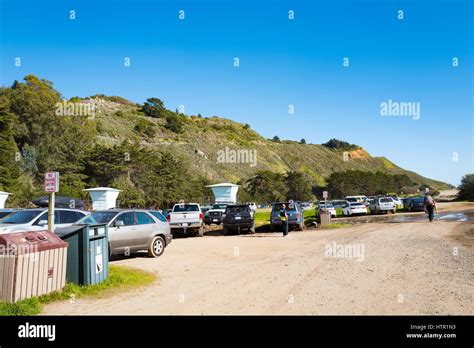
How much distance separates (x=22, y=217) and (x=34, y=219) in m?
Answer: 0.52

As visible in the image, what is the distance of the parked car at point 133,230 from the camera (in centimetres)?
1238

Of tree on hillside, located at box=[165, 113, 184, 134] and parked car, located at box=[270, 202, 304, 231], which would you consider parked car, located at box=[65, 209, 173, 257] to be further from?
tree on hillside, located at box=[165, 113, 184, 134]

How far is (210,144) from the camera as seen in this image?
107312 mm

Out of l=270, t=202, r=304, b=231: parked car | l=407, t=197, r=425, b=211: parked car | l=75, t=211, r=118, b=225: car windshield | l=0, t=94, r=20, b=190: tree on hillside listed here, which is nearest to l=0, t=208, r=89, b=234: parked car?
l=75, t=211, r=118, b=225: car windshield

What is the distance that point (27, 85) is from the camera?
57188 mm

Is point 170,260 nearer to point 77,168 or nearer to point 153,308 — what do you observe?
point 153,308

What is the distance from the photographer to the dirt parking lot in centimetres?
694

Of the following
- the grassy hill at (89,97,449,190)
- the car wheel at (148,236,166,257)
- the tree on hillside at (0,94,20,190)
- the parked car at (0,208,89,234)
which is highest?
the grassy hill at (89,97,449,190)

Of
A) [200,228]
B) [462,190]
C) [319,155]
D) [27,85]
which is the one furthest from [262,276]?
[319,155]

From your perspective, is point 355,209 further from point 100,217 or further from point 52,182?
point 52,182

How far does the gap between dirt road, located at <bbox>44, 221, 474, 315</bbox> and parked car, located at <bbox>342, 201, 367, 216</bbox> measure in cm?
2133

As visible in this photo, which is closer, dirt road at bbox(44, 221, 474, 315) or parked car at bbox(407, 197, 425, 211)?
dirt road at bbox(44, 221, 474, 315)
